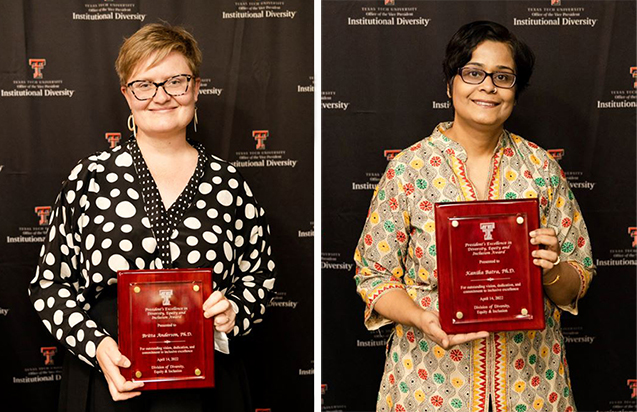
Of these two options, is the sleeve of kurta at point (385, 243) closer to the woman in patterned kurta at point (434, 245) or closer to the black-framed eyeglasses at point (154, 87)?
the woman in patterned kurta at point (434, 245)

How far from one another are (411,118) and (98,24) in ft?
4.27

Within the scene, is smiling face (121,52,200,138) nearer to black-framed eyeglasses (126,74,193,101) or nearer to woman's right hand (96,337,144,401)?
black-framed eyeglasses (126,74,193,101)

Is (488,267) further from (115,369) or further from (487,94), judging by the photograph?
→ (115,369)

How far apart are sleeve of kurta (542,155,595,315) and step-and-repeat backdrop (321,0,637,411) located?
86cm

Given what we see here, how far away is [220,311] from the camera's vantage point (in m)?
1.94

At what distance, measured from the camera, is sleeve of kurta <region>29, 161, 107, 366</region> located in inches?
78.1

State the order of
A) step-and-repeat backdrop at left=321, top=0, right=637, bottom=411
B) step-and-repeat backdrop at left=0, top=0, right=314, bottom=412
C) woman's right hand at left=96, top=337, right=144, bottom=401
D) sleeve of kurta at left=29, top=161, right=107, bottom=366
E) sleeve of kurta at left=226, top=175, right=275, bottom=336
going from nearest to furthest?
woman's right hand at left=96, top=337, right=144, bottom=401 < sleeve of kurta at left=29, top=161, right=107, bottom=366 < sleeve of kurta at left=226, top=175, right=275, bottom=336 < step-and-repeat backdrop at left=0, top=0, right=314, bottom=412 < step-and-repeat backdrop at left=321, top=0, right=637, bottom=411

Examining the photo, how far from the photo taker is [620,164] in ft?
9.71

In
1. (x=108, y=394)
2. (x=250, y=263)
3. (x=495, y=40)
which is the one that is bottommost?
(x=108, y=394)

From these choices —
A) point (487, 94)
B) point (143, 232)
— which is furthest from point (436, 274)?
point (143, 232)

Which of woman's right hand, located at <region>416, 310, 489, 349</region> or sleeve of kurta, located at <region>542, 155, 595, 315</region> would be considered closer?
woman's right hand, located at <region>416, 310, 489, 349</region>

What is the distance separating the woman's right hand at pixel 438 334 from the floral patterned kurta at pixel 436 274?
13 cm

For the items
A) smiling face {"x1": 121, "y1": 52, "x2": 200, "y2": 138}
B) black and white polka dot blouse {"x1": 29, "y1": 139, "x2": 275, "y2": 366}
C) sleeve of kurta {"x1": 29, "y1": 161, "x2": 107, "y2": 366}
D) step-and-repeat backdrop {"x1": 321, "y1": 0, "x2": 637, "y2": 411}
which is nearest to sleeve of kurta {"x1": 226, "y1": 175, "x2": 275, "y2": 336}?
black and white polka dot blouse {"x1": 29, "y1": 139, "x2": 275, "y2": 366}

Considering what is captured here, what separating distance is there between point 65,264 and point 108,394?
0.40 meters
